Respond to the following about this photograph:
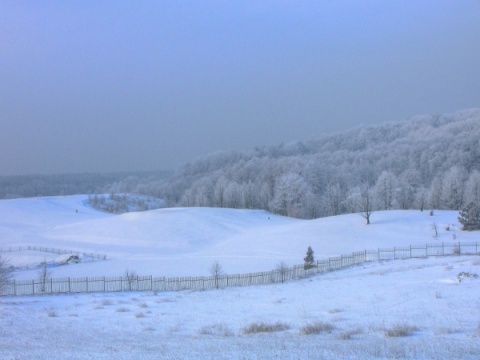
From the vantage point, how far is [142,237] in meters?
78.1

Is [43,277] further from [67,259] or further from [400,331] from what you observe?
[400,331]

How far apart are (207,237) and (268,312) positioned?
Answer: 2240 inches

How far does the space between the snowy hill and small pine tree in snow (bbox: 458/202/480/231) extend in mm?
1887

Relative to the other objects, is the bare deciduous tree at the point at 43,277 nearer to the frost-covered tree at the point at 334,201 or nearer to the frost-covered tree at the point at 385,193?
the frost-covered tree at the point at 334,201

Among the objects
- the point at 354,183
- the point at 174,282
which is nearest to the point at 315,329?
the point at 174,282

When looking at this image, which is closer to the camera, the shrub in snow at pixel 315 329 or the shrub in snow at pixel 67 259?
the shrub in snow at pixel 315 329

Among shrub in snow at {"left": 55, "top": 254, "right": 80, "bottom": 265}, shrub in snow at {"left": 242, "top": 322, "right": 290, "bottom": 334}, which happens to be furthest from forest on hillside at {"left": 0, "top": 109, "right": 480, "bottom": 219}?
shrub in snow at {"left": 242, "top": 322, "right": 290, "bottom": 334}

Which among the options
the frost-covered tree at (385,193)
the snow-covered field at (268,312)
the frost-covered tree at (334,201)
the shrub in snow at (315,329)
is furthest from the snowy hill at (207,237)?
the shrub in snow at (315,329)

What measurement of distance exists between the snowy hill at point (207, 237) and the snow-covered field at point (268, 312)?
421 millimetres

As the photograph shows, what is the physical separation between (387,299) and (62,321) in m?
13.6

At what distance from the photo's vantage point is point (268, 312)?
2066 centimetres

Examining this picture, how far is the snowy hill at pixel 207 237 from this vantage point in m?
54.9

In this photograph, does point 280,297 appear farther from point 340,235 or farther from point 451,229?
point 451,229

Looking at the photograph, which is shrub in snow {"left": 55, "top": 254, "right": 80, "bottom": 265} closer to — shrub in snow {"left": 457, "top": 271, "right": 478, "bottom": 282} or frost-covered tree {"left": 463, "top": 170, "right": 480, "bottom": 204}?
shrub in snow {"left": 457, "top": 271, "right": 478, "bottom": 282}
